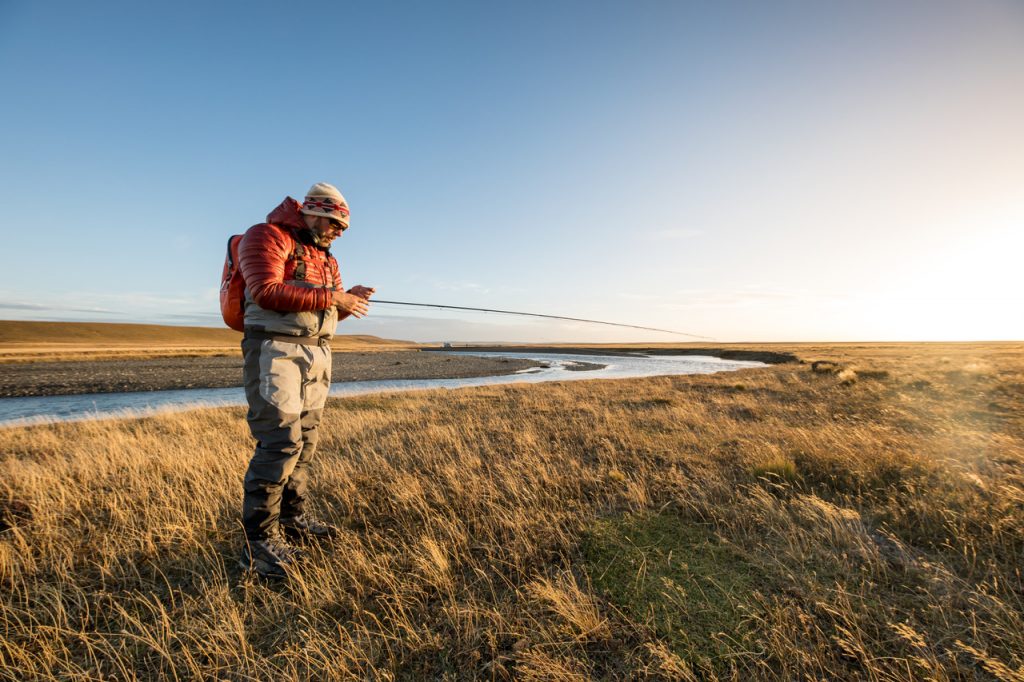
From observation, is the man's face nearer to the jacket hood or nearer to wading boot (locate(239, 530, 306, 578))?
the jacket hood

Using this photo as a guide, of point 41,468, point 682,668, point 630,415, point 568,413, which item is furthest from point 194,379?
point 682,668

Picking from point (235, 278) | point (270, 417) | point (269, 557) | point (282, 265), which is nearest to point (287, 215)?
point (282, 265)

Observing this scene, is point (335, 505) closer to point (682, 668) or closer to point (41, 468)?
point (682, 668)

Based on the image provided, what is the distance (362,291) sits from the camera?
359 cm

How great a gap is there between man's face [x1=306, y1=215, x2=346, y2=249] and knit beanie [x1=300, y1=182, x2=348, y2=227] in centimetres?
7

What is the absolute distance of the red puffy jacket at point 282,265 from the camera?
2.81m

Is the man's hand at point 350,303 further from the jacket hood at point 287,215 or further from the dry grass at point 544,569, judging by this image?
the dry grass at point 544,569

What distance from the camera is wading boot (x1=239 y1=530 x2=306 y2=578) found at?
2.90 meters

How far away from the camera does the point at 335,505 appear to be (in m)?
4.35

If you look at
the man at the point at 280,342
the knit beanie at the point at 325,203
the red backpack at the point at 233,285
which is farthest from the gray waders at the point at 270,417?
the knit beanie at the point at 325,203

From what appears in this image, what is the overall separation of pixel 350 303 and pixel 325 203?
2.69 ft

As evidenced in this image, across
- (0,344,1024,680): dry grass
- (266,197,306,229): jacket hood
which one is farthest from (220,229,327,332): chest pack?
(0,344,1024,680): dry grass

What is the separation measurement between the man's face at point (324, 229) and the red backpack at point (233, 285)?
0.54 m

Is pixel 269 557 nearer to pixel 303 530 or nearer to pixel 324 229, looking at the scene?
pixel 303 530
